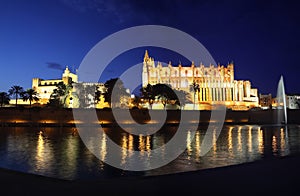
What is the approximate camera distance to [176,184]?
5445 mm

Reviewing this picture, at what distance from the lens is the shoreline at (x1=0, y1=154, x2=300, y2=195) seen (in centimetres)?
502

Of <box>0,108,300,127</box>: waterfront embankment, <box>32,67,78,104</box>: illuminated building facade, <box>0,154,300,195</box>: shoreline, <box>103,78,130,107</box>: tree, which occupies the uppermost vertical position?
<box>32,67,78,104</box>: illuminated building facade

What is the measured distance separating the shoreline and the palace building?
88.9m

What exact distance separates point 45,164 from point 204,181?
255 inches

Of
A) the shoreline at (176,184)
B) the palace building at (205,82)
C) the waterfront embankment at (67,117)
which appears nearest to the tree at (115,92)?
the waterfront embankment at (67,117)

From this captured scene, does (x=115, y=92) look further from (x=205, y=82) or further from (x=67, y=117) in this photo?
(x=205, y=82)

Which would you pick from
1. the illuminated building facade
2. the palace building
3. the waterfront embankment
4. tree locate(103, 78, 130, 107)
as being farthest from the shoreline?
the illuminated building facade

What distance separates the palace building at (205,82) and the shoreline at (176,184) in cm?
8885

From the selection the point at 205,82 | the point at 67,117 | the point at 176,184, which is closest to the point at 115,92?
the point at 67,117

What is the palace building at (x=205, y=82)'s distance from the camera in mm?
98062

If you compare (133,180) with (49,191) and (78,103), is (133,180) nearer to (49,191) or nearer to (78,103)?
(49,191)

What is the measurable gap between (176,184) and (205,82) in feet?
319

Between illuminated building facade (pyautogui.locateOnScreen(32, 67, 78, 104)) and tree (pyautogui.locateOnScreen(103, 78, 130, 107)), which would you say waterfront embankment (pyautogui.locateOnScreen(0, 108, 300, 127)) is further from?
illuminated building facade (pyautogui.locateOnScreen(32, 67, 78, 104))

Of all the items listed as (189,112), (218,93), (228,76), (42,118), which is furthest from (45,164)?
(228,76)
